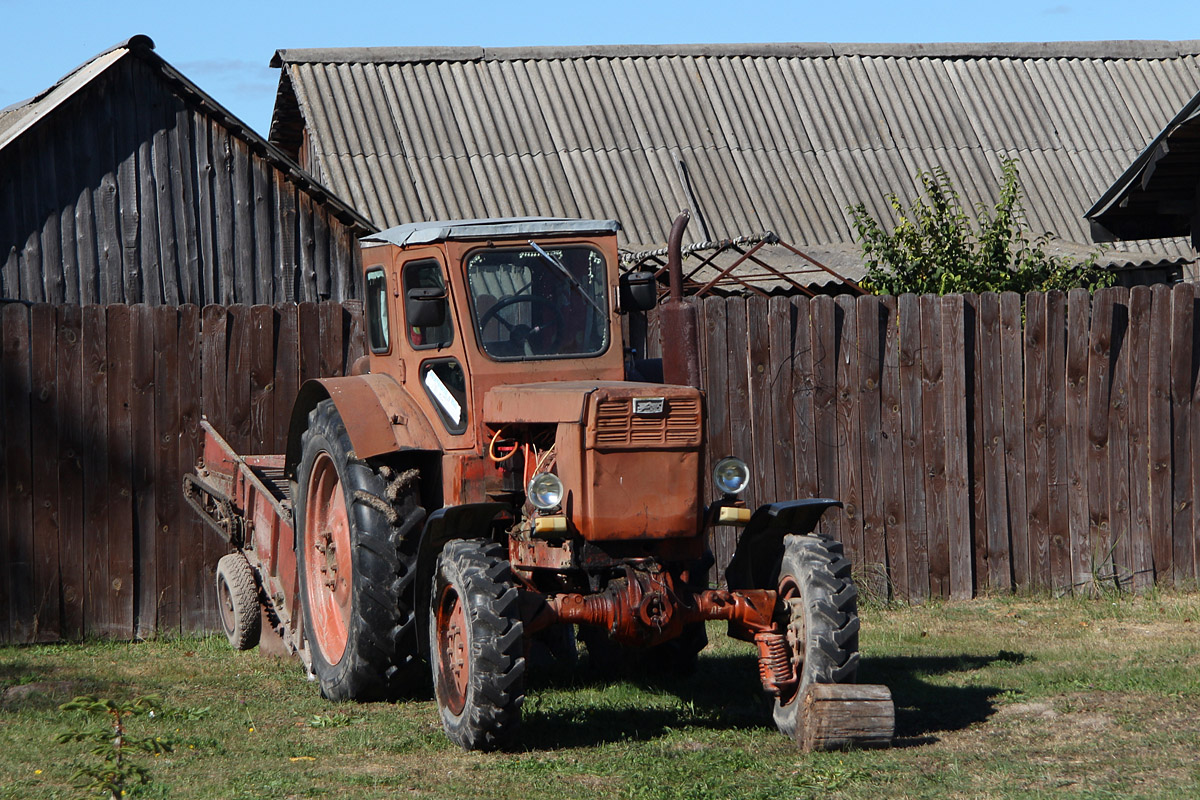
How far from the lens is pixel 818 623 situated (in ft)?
18.7

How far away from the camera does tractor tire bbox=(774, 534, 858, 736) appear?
567cm

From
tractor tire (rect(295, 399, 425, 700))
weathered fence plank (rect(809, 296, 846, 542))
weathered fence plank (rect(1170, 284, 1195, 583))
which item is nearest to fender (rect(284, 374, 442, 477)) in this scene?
tractor tire (rect(295, 399, 425, 700))

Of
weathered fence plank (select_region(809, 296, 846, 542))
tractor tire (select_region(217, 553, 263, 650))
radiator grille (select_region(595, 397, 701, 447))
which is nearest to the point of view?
radiator grille (select_region(595, 397, 701, 447))

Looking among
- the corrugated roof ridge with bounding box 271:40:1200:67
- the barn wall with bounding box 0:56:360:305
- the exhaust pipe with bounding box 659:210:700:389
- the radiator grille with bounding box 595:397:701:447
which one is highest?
the corrugated roof ridge with bounding box 271:40:1200:67

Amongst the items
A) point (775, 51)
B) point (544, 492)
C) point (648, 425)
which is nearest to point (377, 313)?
point (544, 492)

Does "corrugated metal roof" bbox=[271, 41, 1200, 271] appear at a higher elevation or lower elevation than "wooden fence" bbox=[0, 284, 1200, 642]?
higher

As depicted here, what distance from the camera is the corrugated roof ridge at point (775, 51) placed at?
19.6 meters

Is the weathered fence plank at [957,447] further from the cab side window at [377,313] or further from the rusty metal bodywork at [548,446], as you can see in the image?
the cab side window at [377,313]

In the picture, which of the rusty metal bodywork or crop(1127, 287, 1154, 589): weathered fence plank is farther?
crop(1127, 287, 1154, 589): weathered fence plank

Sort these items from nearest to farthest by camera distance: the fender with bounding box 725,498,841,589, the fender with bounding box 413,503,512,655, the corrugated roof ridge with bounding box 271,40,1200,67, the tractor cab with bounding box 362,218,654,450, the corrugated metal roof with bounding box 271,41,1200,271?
1. the fender with bounding box 413,503,512,655
2. the fender with bounding box 725,498,841,589
3. the tractor cab with bounding box 362,218,654,450
4. the corrugated metal roof with bounding box 271,41,1200,271
5. the corrugated roof ridge with bounding box 271,40,1200,67

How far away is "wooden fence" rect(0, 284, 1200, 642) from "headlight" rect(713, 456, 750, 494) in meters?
2.87

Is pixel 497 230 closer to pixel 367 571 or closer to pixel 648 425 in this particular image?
pixel 648 425

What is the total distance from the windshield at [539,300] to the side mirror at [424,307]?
176 mm

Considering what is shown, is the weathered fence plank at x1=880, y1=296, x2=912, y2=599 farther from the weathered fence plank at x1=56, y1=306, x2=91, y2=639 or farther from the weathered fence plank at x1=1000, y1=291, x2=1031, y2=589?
the weathered fence plank at x1=56, y1=306, x2=91, y2=639
